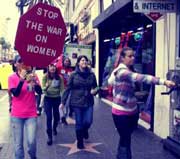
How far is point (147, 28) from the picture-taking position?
10.8 meters

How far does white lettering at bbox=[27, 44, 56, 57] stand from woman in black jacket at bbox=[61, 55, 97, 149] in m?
2.12

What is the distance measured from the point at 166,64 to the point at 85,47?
28.6ft

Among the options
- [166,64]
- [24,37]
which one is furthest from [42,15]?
[166,64]

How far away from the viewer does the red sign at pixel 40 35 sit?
5109mm

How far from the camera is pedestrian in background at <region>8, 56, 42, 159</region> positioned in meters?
5.45

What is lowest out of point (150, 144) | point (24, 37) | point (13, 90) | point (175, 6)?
point (150, 144)

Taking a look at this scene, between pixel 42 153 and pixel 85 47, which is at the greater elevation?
pixel 85 47

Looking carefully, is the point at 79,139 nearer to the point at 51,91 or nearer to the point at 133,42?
the point at 51,91

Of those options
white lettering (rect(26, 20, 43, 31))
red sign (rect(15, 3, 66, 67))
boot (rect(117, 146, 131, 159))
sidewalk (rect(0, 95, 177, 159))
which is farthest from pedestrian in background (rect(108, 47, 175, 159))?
sidewalk (rect(0, 95, 177, 159))

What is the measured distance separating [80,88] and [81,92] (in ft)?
0.26

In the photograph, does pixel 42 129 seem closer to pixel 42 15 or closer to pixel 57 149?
pixel 57 149

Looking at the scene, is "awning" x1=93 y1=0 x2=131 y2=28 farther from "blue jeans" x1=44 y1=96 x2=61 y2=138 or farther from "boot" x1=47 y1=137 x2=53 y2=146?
"boot" x1=47 y1=137 x2=53 y2=146

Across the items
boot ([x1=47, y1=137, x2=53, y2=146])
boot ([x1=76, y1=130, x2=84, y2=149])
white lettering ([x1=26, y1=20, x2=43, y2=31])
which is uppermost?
white lettering ([x1=26, y1=20, x2=43, y2=31])

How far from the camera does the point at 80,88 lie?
7.48 metres
